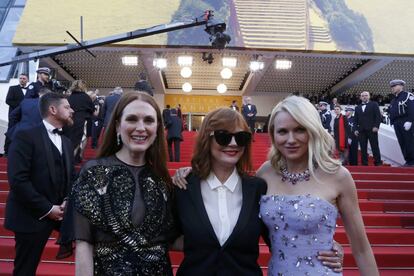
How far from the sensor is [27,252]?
2.95 m

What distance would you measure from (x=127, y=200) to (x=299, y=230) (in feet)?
2.82

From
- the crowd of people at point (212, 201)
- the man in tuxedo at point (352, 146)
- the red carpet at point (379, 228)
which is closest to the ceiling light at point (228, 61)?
the man in tuxedo at point (352, 146)

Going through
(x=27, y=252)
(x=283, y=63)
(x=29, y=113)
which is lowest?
(x=27, y=252)

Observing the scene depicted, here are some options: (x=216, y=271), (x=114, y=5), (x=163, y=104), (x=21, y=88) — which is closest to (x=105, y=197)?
(x=216, y=271)

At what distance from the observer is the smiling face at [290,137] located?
214cm

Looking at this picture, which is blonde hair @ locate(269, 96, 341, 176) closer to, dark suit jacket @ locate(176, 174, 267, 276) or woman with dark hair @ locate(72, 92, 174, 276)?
dark suit jacket @ locate(176, 174, 267, 276)

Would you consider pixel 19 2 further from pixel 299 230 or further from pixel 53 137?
pixel 299 230

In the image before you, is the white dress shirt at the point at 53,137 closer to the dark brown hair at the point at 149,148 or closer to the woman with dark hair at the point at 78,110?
the dark brown hair at the point at 149,148

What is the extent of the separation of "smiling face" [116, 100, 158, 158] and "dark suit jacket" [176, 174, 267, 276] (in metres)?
0.31

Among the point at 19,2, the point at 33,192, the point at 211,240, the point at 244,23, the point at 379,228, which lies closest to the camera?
the point at 211,240

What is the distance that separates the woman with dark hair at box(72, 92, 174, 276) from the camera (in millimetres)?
1778

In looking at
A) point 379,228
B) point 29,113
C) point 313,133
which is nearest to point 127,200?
point 313,133

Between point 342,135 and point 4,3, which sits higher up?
point 4,3

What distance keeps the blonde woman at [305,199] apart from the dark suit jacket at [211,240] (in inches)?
5.3
